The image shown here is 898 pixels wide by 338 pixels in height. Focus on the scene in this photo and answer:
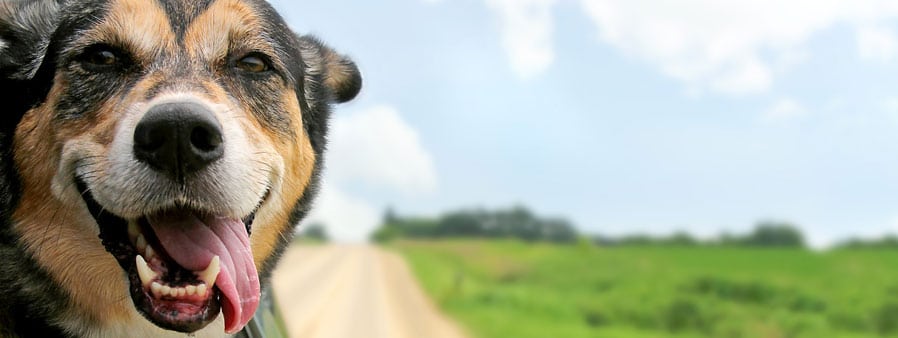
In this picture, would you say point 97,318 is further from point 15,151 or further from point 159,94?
point 159,94

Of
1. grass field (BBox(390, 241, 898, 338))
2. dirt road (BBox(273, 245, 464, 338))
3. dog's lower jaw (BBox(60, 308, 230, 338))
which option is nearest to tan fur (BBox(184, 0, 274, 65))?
dog's lower jaw (BBox(60, 308, 230, 338))

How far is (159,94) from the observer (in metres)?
2.90

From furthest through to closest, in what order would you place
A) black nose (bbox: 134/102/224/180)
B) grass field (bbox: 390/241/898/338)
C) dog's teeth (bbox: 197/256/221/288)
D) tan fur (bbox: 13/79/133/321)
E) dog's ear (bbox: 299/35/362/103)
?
grass field (bbox: 390/241/898/338) < dog's ear (bbox: 299/35/362/103) < tan fur (bbox: 13/79/133/321) < dog's teeth (bbox: 197/256/221/288) < black nose (bbox: 134/102/224/180)

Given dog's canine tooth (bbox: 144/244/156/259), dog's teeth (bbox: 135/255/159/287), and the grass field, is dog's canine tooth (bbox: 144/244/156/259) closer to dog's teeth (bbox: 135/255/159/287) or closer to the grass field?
dog's teeth (bbox: 135/255/159/287)

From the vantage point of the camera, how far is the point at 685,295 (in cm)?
3206

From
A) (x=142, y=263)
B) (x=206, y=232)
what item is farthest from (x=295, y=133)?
(x=142, y=263)

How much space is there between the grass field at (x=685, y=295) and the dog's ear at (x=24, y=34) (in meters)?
16.6

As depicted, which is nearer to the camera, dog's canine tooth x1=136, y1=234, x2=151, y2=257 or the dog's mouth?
the dog's mouth

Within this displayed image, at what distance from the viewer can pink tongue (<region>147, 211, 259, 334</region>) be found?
2.82m

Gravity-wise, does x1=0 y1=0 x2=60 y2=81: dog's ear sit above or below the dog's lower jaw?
above

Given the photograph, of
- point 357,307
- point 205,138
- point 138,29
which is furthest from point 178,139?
point 357,307

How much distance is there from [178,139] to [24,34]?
4.14 feet

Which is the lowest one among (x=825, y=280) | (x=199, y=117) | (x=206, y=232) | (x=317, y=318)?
(x=317, y=318)

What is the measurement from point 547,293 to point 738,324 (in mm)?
7010
